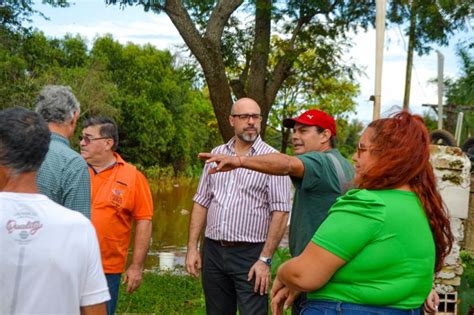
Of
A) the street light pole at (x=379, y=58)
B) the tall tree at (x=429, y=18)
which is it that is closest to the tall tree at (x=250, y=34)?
the tall tree at (x=429, y=18)

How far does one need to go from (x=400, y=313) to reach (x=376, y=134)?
0.71 meters

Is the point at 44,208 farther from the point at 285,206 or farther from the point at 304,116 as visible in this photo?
the point at 285,206

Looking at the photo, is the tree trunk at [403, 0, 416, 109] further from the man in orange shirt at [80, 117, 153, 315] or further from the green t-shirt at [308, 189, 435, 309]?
the green t-shirt at [308, 189, 435, 309]

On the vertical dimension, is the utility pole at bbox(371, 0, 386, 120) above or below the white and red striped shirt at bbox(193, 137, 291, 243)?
above

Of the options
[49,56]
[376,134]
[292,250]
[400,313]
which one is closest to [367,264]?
[400,313]

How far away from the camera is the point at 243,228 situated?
540cm

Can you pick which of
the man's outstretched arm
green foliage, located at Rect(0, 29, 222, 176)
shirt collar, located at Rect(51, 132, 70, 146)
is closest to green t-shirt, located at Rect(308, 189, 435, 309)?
the man's outstretched arm

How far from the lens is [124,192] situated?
508 centimetres

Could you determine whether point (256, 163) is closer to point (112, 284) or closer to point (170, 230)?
point (112, 284)

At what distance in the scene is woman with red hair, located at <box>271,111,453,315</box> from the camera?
9.46ft

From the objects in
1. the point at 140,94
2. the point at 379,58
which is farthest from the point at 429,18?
the point at 140,94

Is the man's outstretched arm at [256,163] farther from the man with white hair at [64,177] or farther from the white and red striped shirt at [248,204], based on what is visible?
the white and red striped shirt at [248,204]

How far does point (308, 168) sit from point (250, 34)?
28.5 feet

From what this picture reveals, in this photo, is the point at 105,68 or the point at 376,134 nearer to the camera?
the point at 376,134
